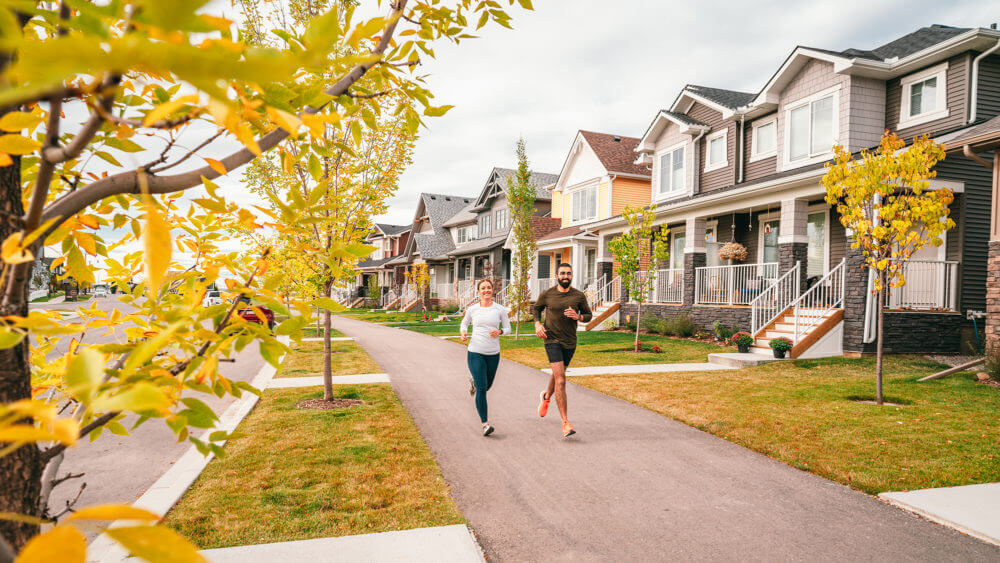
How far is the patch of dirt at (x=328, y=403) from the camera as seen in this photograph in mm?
8469

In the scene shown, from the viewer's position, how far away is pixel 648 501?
16.2 feet

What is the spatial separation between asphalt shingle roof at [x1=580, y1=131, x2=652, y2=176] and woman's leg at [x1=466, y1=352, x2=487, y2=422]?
19.9 m

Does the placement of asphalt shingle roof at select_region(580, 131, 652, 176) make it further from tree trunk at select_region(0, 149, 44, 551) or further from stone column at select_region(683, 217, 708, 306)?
tree trunk at select_region(0, 149, 44, 551)

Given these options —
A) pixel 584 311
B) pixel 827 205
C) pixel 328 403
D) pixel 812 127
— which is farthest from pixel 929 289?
pixel 328 403

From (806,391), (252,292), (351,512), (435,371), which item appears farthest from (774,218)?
(252,292)

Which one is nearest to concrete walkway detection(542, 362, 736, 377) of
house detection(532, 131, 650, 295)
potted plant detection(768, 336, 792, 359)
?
potted plant detection(768, 336, 792, 359)

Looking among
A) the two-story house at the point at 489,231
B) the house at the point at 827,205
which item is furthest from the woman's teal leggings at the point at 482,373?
the two-story house at the point at 489,231

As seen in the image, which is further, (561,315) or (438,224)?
(438,224)

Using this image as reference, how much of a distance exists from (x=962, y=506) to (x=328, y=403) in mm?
7436

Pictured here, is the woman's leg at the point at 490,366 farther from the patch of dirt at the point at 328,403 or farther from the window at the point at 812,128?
the window at the point at 812,128

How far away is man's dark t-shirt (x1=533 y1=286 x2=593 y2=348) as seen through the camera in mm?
7340

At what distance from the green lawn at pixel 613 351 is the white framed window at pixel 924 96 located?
750 centimetres

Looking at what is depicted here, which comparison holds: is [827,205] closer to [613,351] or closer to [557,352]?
[613,351]

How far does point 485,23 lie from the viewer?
264 cm
